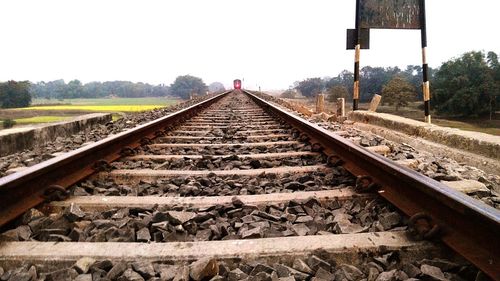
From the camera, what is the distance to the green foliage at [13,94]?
6082cm

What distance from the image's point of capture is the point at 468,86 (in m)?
72.8

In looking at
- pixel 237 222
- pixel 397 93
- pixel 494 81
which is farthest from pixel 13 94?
pixel 494 81

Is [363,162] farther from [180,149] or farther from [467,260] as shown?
[180,149]

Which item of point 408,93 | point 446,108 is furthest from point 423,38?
point 408,93

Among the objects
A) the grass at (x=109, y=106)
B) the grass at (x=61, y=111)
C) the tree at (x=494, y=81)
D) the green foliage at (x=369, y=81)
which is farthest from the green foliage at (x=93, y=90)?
the tree at (x=494, y=81)

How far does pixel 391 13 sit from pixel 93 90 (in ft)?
447

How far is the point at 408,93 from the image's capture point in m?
84.2

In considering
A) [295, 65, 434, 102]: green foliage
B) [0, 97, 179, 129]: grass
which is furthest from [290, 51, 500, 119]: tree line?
[0, 97, 179, 129]: grass

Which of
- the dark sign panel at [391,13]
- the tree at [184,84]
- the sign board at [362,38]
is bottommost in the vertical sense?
the sign board at [362,38]

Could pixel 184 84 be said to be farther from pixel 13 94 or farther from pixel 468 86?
pixel 468 86

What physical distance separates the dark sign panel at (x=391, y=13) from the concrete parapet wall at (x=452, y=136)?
2813 millimetres

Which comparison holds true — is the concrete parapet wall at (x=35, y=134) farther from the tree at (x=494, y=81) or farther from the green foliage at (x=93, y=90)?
the green foliage at (x=93, y=90)

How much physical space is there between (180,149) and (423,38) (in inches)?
251

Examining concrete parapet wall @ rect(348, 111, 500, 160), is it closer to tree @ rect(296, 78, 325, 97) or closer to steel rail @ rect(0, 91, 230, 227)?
steel rail @ rect(0, 91, 230, 227)
